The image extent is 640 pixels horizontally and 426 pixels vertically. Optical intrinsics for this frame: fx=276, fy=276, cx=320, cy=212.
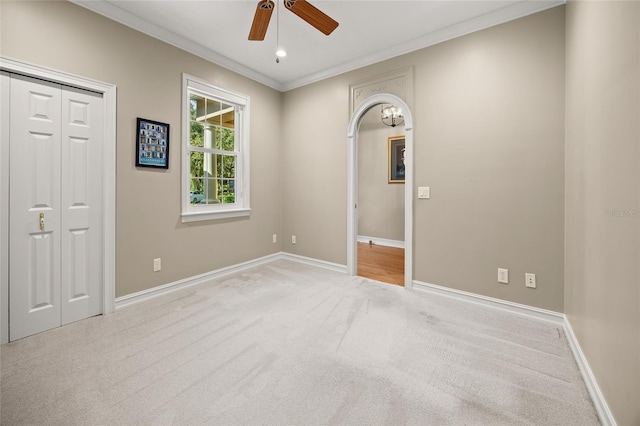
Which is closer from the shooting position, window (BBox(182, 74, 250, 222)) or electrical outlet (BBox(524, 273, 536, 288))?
electrical outlet (BBox(524, 273, 536, 288))

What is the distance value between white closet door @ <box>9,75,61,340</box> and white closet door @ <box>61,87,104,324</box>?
0.18ft

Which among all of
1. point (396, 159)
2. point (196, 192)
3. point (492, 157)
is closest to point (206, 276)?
point (196, 192)

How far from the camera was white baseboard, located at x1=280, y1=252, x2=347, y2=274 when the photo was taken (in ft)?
12.7

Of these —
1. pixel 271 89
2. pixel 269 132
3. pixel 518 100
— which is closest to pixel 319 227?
pixel 269 132

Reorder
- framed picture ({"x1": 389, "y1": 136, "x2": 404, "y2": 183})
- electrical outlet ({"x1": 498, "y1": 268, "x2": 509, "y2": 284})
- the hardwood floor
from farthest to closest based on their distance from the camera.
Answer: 1. framed picture ({"x1": 389, "y1": 136, "x2": 404, "y2": 183})
2. the hardwood floor
3. electrical outlet ({"x1": 498, "y1": 268, "x2": 509, "y2": 284})

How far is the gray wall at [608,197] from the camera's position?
114 centimetres

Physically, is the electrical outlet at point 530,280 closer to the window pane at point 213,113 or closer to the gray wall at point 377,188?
the gray wall at point 377,188

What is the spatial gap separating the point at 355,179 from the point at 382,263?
1.53m

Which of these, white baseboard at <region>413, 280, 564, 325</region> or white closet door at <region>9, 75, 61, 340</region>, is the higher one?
white closet door at <region>9, 75, 61, 340</region>

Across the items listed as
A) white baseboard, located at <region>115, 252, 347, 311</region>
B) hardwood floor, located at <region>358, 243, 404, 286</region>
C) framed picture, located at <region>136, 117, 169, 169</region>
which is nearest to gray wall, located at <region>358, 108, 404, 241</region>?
hardwood floor, located at <region>358, 243, 404, 286</region>

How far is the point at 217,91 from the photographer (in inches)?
139

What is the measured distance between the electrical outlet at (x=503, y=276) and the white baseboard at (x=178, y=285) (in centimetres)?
303

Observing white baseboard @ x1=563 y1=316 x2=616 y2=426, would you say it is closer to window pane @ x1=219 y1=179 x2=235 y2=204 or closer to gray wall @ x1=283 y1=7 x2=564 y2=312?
gray wall @ x1=283 y1=7 x2=564 y2=312

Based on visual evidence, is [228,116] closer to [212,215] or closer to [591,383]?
[212,215]
